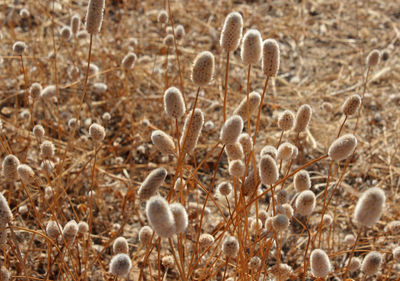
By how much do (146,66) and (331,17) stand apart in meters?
1.94

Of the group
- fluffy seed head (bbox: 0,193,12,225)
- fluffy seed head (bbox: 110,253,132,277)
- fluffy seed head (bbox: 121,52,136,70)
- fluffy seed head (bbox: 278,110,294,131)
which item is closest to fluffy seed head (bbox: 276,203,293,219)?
fluffy seed head (bbox: 278,110,294,131)

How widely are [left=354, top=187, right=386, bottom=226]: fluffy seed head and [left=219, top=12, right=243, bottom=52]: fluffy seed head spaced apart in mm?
519

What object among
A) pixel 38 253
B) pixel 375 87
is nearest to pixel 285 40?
pixel 375 87

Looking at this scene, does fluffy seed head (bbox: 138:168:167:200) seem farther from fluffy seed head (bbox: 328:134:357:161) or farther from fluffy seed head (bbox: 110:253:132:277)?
fluffy seed head (bbox: 328:134:357:161)

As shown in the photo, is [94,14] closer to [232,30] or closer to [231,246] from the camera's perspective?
[232,30]

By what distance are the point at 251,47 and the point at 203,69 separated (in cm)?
16

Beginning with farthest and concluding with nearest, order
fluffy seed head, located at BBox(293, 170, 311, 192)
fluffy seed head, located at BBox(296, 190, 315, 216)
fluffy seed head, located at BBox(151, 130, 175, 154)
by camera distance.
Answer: fluffy seed head, located at BBox(293, 170, 311, 192)
fluffy seed head, located at BBox(296, 190, 315, 216)
fluffy seed head, located at BBox(151, 130, 175, 154)

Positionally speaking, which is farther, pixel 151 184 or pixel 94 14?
pixel 94 14

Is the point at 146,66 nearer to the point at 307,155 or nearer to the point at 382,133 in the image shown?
the point at 307,155

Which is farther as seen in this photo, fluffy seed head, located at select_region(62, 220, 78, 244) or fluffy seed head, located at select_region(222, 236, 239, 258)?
fluffy seed head, located at select_region(62, 220, 78, 244)

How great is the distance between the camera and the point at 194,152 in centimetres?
220

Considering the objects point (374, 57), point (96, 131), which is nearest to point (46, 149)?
point (96, 131)

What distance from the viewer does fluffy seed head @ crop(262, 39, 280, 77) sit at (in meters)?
1.25

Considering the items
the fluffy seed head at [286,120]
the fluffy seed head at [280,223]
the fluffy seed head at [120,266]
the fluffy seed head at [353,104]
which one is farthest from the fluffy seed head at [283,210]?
the fluffy seed head at [120,266]
